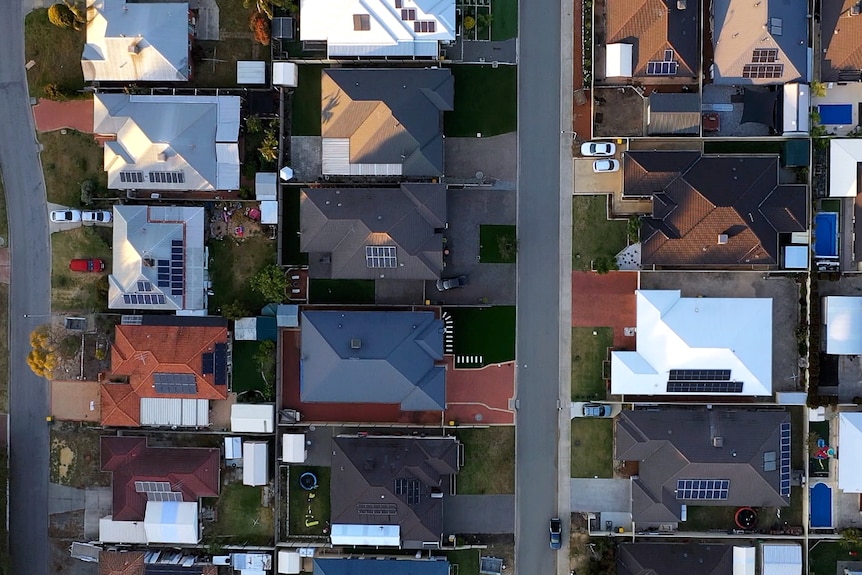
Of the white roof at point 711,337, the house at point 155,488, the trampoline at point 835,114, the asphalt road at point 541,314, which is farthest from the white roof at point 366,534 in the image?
the trampoline at point 835,114

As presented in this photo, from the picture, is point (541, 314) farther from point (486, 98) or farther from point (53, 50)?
point (53, 50)

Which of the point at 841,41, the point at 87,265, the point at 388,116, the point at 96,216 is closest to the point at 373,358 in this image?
the point at 388,116

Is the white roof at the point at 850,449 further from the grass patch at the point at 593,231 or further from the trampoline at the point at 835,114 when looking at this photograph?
the trampoline at the point at 835,114

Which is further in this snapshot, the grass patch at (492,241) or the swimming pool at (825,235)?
the grass patch at (492,241)

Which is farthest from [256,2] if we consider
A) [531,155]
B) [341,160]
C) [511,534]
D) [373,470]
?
[511,534]

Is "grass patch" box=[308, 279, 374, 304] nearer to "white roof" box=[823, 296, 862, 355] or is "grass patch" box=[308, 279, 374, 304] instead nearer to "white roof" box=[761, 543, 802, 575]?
"white roof" box=[823, 296, 862, 355]

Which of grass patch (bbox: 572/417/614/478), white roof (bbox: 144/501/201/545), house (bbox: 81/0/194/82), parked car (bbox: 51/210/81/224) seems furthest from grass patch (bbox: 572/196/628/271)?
parked car (bbox: 51/210/81/224)
